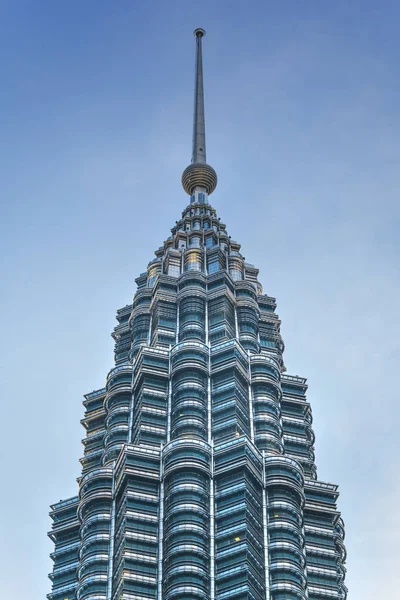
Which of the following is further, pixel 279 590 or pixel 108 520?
pixel 108 520

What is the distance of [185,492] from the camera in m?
191

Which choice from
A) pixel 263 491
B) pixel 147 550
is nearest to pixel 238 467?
pixel 263 491

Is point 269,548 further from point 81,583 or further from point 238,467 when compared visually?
point 81,583

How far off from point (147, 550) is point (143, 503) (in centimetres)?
1032

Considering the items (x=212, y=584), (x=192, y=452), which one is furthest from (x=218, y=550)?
(x=192, y=452)

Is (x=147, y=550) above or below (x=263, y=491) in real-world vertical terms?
below

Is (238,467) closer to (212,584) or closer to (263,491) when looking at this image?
(263,491)

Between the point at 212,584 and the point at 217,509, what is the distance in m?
15.7

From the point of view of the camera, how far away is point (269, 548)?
617 ft

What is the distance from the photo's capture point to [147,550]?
18538 centimetres

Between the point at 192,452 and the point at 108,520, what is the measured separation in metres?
18.7

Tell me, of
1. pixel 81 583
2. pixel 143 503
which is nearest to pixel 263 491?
pixel 143 503

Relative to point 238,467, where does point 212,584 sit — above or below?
below

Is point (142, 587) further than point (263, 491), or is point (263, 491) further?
point (263, 491)
